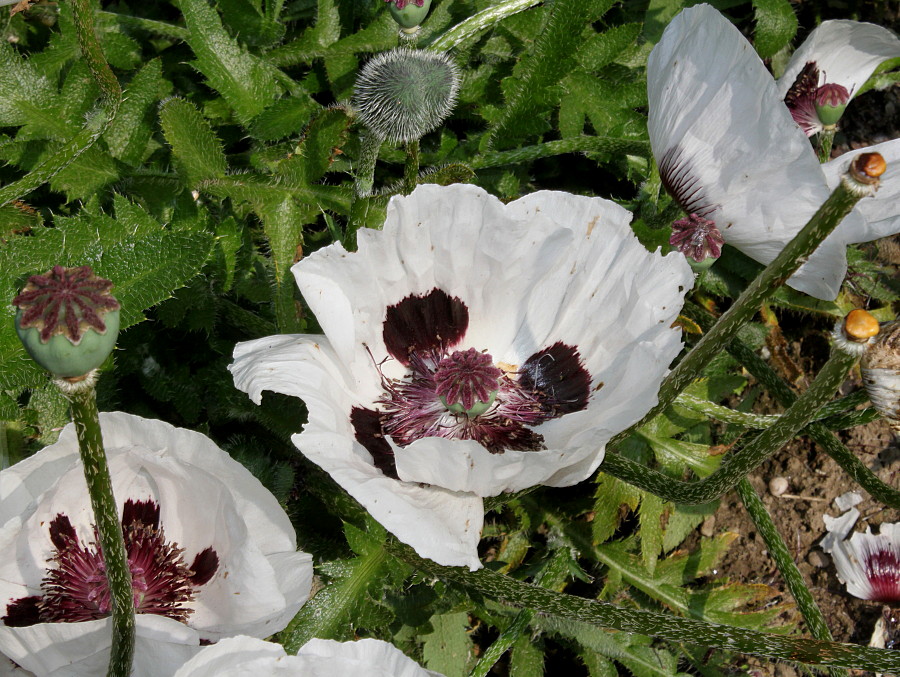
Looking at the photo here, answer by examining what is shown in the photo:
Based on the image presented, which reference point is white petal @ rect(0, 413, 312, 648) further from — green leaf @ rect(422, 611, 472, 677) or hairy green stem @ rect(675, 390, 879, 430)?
hairy green stem @ rect(675, 390, 879, 430)

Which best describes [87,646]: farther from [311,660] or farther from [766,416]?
[766,416]

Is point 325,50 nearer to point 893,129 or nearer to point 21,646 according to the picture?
point 21,646

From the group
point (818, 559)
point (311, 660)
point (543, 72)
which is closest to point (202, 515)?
point (311, 660)

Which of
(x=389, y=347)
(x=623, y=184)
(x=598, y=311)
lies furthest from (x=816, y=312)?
(x=389, y=347)

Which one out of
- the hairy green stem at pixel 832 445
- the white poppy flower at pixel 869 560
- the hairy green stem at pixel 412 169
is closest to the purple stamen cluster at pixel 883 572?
the white poppy flower at pixel 869 560

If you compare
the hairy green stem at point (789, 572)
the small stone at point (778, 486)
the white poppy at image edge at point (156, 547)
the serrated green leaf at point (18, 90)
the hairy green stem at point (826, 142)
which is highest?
the serrated green leaf at point (18, 90)

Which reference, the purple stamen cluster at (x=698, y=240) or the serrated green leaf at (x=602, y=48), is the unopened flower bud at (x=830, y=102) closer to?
the serrated green leaf at (x=602, y=48)

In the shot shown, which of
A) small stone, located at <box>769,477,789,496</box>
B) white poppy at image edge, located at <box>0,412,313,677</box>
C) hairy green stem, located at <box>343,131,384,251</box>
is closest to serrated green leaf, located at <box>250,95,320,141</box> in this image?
hairy green stem, located at <box>343,131,384,251</box>
